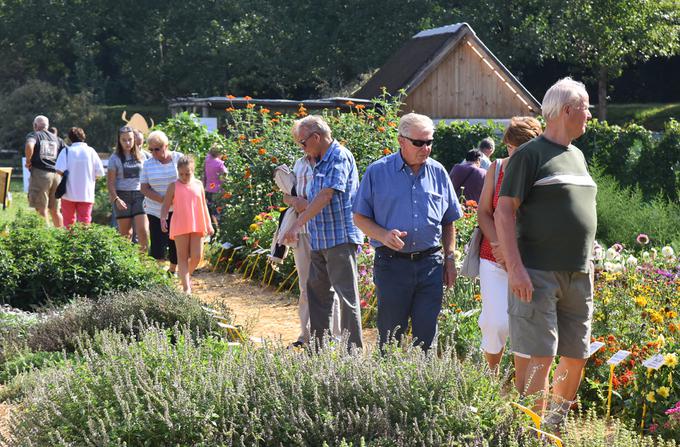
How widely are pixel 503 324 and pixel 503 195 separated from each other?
104 centimetres

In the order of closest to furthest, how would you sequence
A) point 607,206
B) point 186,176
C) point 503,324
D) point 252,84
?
point 503,324 → point 186,176 → point 607,206 → point 252,84

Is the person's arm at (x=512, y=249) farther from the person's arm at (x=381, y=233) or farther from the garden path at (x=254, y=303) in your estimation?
the garden path at (x=254, y=303)

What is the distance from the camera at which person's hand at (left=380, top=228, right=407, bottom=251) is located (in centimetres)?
498

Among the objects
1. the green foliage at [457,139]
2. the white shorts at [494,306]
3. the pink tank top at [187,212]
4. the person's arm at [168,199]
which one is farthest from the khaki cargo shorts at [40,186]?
the white shorts at [494,306]

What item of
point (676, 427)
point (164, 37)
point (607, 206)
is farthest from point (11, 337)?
point (164, 37)

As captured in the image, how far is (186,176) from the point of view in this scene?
827cm

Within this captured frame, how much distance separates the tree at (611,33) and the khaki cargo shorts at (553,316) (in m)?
27.5

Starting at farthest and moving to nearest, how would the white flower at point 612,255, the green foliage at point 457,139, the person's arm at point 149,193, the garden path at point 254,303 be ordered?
the green foliage at point 457,139
the person's arm at point 149,193
the garden path at point 254,303
the white flower at point 612,255

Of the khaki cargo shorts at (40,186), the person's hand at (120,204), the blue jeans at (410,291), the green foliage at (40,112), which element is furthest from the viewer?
the green foliage at (40,112)

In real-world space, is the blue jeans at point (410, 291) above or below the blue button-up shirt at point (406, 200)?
below

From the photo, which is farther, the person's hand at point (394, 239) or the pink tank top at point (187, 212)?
the pink tank top at point (187, 212)

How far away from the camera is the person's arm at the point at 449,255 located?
5312 millimetres

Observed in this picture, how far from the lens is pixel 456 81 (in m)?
23.4

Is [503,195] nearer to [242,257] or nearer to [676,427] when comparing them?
[676,427]
